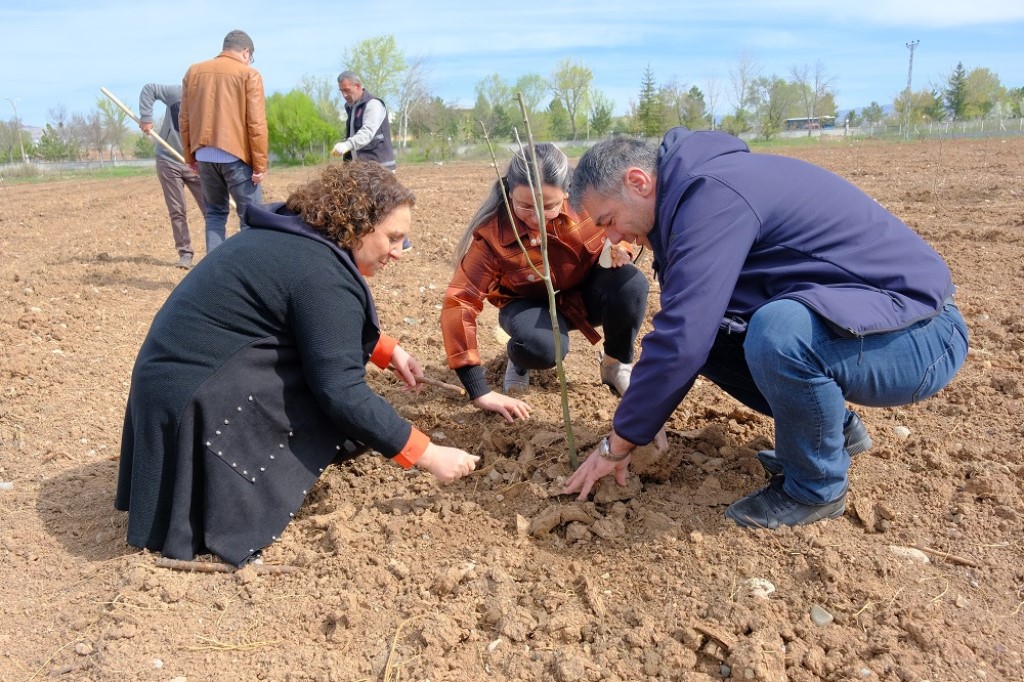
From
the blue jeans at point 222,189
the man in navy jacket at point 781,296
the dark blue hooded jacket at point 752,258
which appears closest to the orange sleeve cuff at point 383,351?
the man in navy jacket at point 781,296

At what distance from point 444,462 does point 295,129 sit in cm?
3953

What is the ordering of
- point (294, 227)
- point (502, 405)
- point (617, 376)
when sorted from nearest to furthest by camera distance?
1. point (294, 227)
2. point (502, 405)
3. point (617, 376)

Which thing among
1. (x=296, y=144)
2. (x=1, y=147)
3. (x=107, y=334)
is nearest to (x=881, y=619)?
(x=107, y=334)

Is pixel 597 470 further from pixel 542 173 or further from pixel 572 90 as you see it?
pixel 572 90

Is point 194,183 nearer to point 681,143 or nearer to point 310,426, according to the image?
point 310,426

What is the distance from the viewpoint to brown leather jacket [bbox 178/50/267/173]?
5602 mm

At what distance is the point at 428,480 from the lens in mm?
2928

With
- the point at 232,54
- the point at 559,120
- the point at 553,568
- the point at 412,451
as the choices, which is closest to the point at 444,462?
the point at 412,451

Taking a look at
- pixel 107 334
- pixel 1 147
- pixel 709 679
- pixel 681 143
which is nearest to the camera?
pixel 709 679

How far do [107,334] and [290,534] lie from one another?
121 inches

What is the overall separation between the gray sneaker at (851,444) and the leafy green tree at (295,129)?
37.9 metres

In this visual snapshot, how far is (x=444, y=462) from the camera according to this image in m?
2.51

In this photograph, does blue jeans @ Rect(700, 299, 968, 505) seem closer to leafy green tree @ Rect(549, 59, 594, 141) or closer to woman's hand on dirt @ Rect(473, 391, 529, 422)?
woman's hand on dirt @ Rect(473, 391, 529, 422)

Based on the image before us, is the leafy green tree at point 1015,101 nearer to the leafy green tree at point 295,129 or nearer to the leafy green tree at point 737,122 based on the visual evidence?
the leafy green tree at point 737,122
